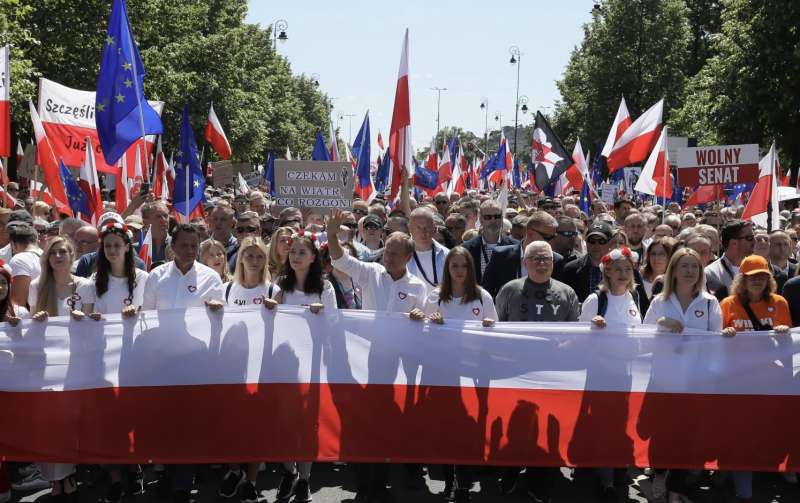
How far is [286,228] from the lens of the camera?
761 cm

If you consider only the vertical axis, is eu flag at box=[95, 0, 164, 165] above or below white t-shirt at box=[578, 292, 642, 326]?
above

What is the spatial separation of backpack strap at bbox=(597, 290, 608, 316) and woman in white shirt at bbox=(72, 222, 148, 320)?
308 centimetres

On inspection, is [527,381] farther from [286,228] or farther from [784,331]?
[286,228]

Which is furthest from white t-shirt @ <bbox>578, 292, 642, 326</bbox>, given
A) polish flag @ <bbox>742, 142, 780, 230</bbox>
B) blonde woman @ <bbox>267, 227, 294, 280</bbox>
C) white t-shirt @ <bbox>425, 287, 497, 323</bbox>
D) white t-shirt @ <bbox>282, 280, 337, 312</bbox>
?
polish flag @ <bbox>742, 142, 780, 230</bbox>

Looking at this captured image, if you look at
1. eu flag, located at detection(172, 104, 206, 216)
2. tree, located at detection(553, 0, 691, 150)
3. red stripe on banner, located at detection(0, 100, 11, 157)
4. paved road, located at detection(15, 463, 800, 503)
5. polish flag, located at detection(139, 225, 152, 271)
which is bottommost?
paved road, located at detection(15, 463, 800, 503)

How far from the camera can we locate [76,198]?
1137 cm

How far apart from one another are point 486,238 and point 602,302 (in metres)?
2.35

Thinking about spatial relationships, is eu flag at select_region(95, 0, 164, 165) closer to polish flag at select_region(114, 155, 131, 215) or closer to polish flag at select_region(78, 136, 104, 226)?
polish flag at select_region(78, 136, 104, 226)

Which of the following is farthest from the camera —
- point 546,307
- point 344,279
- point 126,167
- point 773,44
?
point 773,44

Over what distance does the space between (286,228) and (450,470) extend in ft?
7.13

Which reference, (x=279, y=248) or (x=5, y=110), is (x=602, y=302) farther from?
(x=5, y=110)

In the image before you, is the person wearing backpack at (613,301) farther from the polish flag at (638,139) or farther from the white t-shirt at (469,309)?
the polish flag at (638,139)

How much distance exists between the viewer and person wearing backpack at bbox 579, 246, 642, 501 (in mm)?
6719

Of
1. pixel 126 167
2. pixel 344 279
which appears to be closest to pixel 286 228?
pixel 344 279
